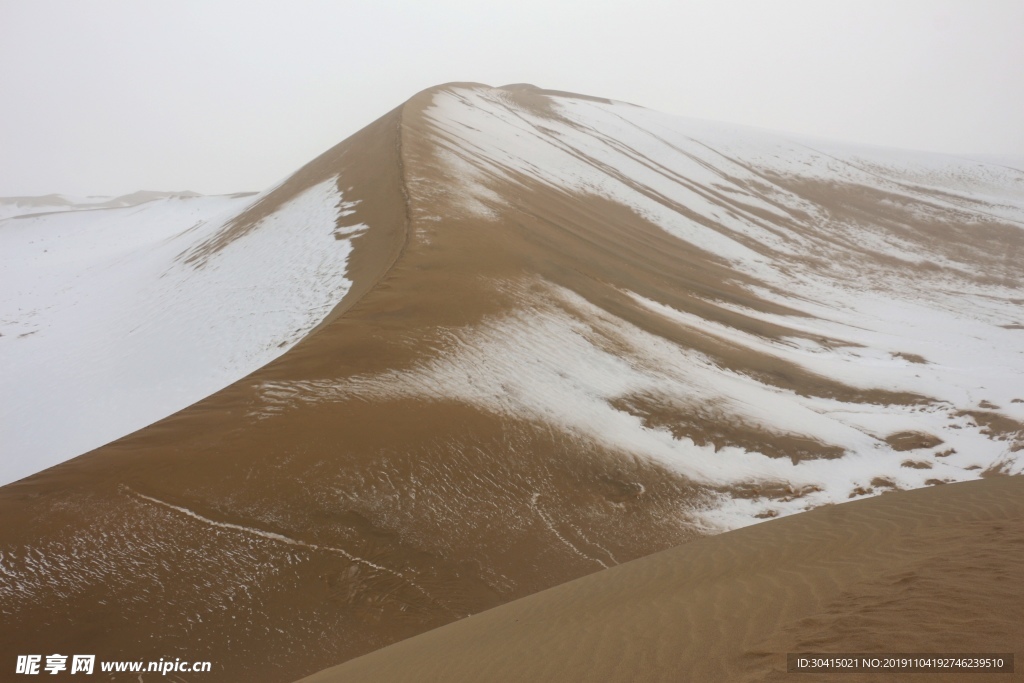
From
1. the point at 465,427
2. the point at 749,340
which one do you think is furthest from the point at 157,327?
the point at 749,340

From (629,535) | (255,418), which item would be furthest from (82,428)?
(629,535)

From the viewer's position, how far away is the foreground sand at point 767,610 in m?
3.92

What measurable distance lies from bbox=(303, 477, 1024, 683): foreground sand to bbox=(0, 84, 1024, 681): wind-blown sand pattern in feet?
4.98

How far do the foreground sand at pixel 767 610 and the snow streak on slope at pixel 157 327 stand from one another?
631 centimetres

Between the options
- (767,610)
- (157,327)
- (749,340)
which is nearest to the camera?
(767,610)

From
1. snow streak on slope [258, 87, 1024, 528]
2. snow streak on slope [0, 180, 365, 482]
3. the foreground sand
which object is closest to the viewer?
the foreground sand

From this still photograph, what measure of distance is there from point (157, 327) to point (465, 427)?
7685 millimetres

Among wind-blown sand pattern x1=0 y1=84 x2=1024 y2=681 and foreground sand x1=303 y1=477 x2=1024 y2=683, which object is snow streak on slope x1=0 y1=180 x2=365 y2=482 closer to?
wind-blown sand pattern x1=0 y1=84 x2=1024 y2=681

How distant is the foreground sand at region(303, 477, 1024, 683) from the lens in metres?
3.92

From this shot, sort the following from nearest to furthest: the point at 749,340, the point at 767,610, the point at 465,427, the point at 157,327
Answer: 1. the point at 767,610
2. the point at 465,427
3. the point at 157,327
4. the point at 749,340

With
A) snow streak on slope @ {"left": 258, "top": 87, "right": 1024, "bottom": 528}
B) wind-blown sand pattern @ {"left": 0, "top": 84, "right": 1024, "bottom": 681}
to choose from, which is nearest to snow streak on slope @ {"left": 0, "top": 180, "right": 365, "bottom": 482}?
wind-blown sand pattern @ {"left": 0, "top": 84, "right": 1024, "bottom": 681}

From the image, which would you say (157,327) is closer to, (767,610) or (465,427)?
(465,427)

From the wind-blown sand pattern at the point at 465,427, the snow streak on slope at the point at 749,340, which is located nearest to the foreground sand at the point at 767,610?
the wind-blown sand pattern at the point at 465,427

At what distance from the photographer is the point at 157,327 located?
44.1 feet
